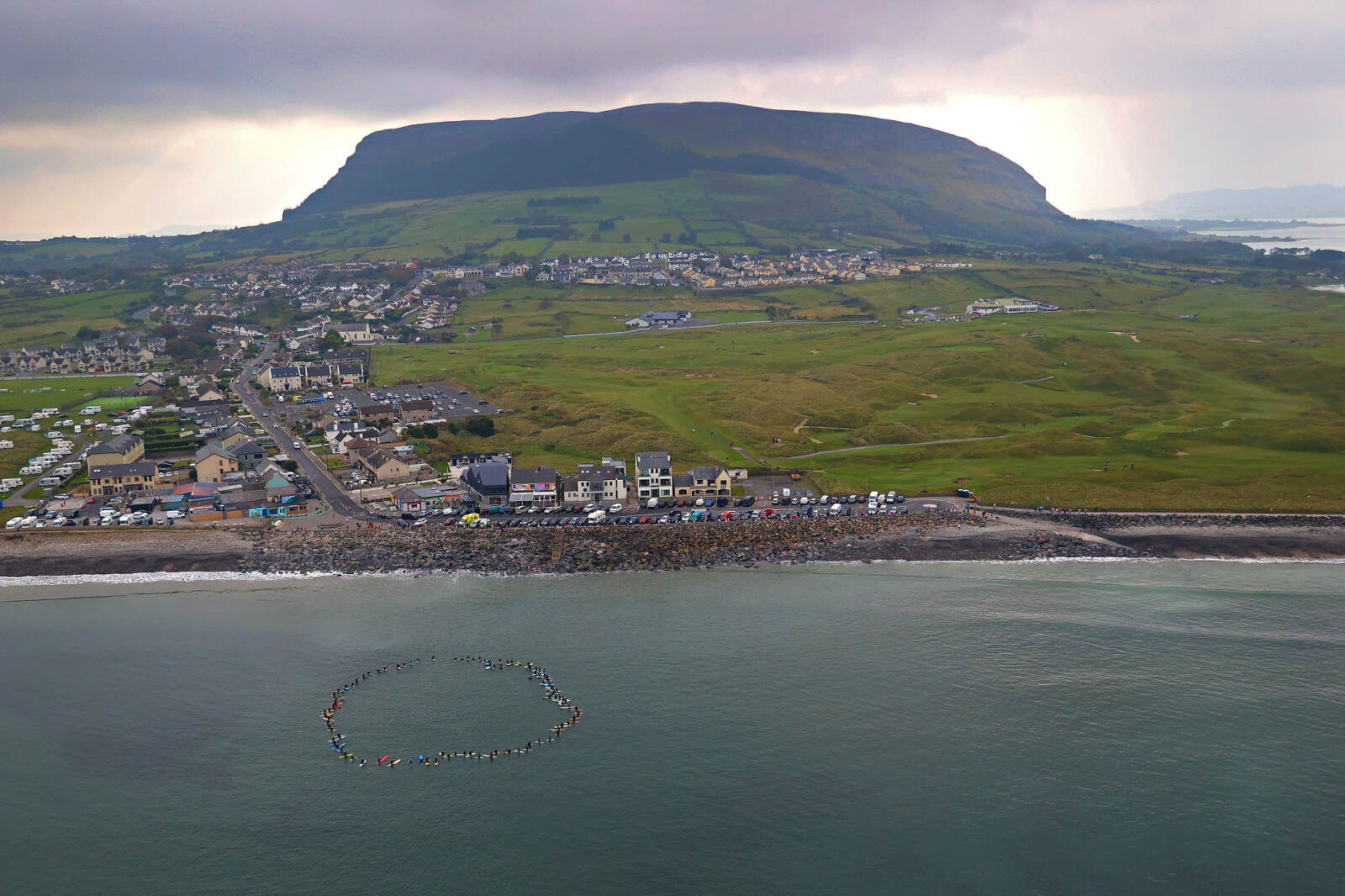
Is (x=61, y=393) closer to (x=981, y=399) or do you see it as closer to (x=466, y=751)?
(x=466, y=751)

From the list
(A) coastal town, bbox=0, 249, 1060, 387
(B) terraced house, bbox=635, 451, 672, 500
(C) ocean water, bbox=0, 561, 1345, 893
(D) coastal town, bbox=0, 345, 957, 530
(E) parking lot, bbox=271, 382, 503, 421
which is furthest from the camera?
(A) coastal town, bbox=0, 249, 1060, 387

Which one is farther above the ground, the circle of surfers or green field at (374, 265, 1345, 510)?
green field at (374, 265, 1345, 510)

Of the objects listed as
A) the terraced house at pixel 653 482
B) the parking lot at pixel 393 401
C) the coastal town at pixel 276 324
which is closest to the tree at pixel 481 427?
the parking lot at pixel 393 401

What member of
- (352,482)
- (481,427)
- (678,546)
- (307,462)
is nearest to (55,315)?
(307,462)

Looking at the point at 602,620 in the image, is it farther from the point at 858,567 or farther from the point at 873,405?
the point at 873,405

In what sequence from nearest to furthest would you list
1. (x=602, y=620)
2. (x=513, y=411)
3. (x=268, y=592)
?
(x=602, y=620) → (x=268, y=592) → (x=513, y=411)

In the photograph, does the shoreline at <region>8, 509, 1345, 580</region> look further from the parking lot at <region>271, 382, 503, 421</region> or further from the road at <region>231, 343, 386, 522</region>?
the parking lot at <region>271, 382, 503, 421</region>

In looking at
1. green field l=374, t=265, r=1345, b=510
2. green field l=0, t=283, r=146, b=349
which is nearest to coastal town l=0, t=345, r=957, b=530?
green field l=374, t=265, r=1345, b=510

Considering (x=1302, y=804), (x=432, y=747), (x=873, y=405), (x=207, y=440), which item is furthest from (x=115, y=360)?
(x=1302, y=804)
